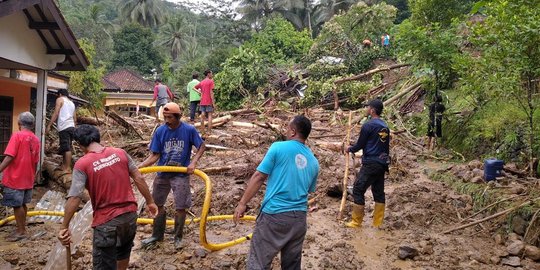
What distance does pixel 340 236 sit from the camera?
603 centimetres

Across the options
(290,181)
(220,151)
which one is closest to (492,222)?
(290,181)

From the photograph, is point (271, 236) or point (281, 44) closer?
point (271, 236)

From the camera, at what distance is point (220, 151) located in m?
10.4

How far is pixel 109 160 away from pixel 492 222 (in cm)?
538

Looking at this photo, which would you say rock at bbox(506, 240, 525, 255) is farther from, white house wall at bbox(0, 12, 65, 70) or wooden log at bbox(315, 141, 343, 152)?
white house wall at bbox(0, 12, 65, 70)

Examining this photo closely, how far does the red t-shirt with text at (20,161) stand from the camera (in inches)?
226

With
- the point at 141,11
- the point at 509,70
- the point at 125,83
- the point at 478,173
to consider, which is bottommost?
the point at 478,173

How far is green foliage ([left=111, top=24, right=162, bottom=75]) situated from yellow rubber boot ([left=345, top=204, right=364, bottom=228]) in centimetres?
4081

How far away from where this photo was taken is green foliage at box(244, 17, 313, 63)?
2620 centimetres

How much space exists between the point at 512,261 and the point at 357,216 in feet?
6.62

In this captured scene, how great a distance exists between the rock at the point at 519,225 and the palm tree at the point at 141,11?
50760 millimetres

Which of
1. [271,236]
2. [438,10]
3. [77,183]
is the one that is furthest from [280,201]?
[438,10]

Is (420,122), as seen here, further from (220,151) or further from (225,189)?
(225,189)

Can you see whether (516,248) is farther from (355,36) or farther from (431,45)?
(355,36)
